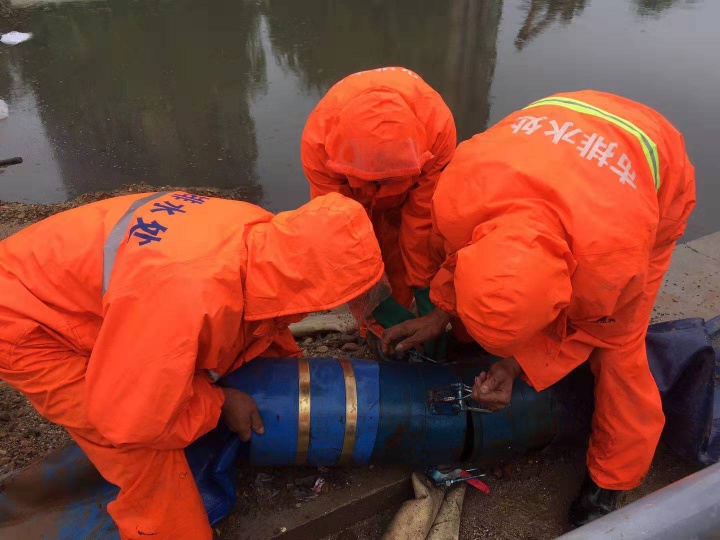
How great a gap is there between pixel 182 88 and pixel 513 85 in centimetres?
362

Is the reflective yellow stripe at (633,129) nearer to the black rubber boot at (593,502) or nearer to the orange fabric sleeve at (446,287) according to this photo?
the orange fabric sleeve at (446,287)

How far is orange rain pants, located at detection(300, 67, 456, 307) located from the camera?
2143mm

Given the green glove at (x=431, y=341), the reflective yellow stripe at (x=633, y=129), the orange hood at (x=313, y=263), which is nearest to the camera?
the orange hood at (x=313, y=263)

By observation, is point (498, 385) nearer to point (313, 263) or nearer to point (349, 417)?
point (349, 417)

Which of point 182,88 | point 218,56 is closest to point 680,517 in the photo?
point 182,88

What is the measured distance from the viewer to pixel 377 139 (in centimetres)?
212

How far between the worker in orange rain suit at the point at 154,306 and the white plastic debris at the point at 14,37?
743 centimetres

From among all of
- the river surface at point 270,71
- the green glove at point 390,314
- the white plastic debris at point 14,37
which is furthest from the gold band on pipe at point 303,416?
the white plastic debris at point 14,37

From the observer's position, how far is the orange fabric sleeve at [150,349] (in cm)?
153

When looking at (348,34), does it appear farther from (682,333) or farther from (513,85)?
(682,333)

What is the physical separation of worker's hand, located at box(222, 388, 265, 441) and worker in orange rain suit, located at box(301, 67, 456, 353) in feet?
3.03

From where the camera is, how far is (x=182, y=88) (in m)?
6.16

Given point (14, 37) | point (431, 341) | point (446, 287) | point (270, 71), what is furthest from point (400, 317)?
point (14, 37)

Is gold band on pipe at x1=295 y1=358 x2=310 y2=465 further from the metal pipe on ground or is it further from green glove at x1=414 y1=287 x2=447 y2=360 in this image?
the metal pipe on ground
